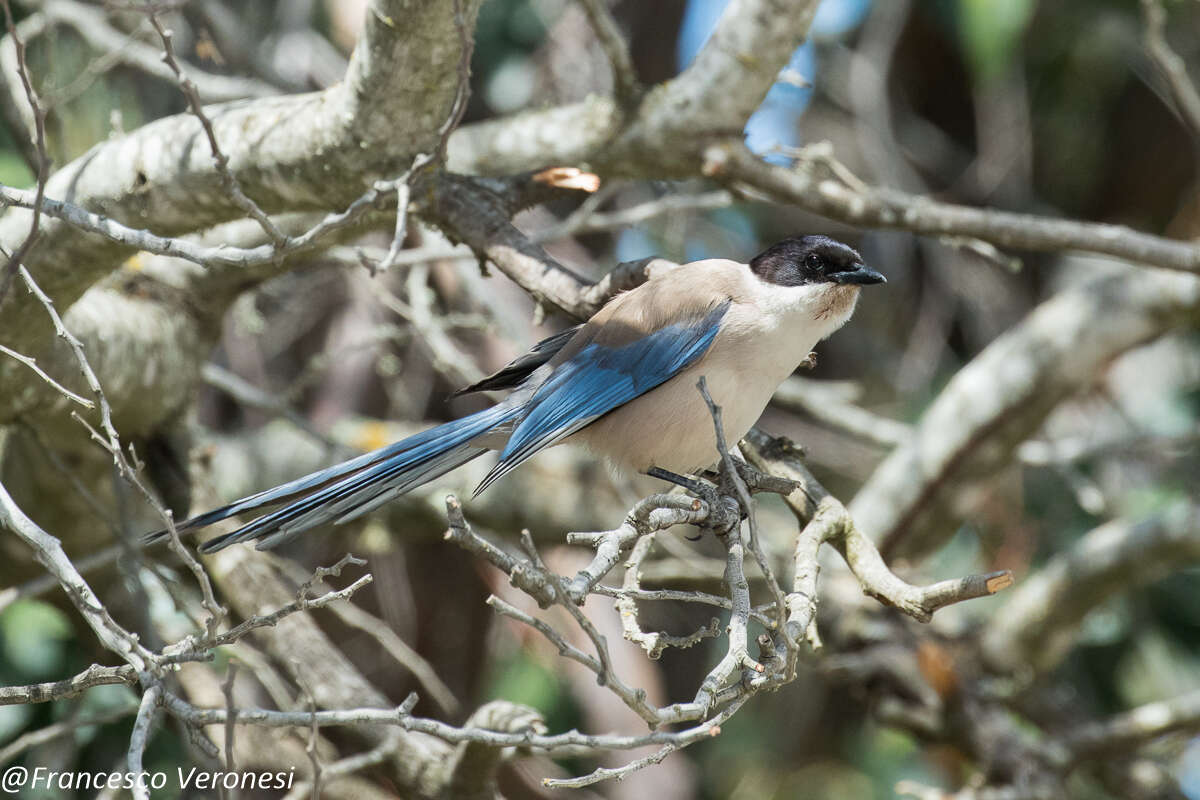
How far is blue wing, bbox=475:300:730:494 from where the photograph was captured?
3025 mm

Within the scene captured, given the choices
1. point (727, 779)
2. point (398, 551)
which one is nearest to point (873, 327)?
point (727, 779)

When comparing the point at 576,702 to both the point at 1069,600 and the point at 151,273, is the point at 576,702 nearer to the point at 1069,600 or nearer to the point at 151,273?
the point at 1069,600

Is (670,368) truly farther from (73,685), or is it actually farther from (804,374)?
(804,374)

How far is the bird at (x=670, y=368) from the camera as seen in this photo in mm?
2947

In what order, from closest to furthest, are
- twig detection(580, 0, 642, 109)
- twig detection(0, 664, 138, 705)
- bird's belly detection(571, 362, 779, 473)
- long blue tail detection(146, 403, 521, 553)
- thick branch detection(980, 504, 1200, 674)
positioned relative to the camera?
twig detection(0, 664, 138, 705) < long blue tail detection(146, 403, 521, 553) < bird's belly detection(571, 362, 779, 473) < twig detection(580, 0, 642, 109) < thick branch detection(980, 504, 1200, 674)

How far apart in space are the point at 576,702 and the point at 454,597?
39.0 inches

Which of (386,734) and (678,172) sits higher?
(678,172)

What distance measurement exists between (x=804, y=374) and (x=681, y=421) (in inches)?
159

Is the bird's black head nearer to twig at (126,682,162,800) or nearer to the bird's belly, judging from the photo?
the bird's belly

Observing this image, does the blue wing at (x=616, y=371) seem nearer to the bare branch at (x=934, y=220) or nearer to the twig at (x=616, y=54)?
the bare branch at (x=934, y=220)

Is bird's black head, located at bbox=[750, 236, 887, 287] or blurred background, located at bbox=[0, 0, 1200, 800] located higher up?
bird's black head, located at bbox=[750, 236, 887, 287]

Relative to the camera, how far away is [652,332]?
3080 millimetres

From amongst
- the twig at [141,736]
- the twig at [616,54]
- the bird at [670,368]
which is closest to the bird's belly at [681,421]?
the bird at [670,368]

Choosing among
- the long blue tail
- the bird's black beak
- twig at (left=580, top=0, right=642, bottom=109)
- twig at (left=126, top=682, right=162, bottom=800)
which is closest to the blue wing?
the long blue tail
